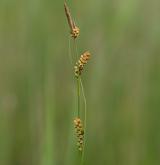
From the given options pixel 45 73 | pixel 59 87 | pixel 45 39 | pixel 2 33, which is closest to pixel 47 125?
pixel 45 73

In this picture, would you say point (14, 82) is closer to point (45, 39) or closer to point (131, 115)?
point (45, 39)

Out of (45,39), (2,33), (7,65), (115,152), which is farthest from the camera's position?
(2,33)

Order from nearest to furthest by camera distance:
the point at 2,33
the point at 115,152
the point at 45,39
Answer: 1. the point at 115,152
2. the point at 45,39
3. the point at 2,33

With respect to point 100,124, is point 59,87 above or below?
above

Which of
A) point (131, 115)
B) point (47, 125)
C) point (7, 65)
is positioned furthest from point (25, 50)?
point (47, 125)

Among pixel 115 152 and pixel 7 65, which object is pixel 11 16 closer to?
pixel 7 65

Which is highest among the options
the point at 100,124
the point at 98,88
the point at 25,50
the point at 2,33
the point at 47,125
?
the point at 2,33

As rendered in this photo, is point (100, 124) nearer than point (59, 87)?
Yes
